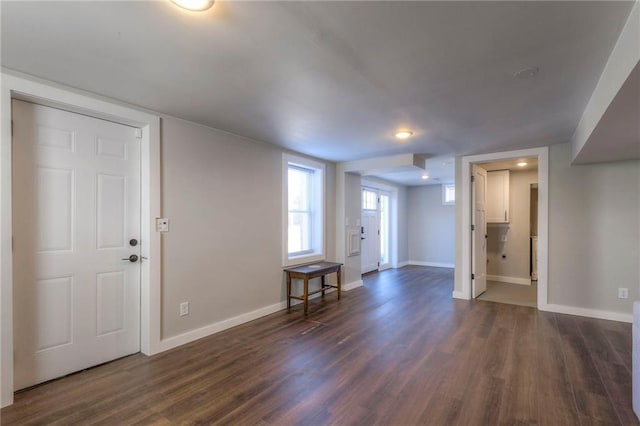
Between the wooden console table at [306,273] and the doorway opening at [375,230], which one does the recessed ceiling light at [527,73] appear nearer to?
the wooden console table at [306,273]

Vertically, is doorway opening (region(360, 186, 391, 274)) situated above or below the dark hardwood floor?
above

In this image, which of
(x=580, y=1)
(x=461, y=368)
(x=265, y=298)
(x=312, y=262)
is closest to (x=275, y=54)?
(x=580, y=1)

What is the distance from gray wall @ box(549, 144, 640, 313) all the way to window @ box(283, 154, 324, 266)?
3286 millimetres

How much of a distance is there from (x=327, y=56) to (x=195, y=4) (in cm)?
78

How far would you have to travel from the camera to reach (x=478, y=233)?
4957mm

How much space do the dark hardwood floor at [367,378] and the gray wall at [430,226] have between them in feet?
13.5

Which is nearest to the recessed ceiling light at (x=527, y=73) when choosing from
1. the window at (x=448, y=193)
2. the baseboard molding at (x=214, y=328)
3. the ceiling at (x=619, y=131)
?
the ceiling at (x=619, y=131)

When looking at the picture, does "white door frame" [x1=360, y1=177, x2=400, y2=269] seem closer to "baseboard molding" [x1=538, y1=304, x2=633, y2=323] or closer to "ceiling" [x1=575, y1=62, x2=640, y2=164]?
"baseboard molding" [x1=538, y1=304, x2=633, y2=323]

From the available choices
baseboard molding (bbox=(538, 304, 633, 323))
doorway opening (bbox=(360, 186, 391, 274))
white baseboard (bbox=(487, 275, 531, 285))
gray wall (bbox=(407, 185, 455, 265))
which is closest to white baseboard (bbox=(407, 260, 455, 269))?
gray wall (bbox=(407, 185, 455, 265))

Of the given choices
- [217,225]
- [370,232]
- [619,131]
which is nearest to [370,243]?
[370,232]

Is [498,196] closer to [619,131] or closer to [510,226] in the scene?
[510,226]

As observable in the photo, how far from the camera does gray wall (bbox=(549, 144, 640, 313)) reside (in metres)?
3.75

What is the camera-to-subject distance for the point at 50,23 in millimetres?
1599

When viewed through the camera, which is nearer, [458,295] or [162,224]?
[162,224]
